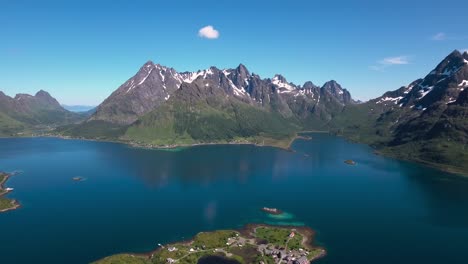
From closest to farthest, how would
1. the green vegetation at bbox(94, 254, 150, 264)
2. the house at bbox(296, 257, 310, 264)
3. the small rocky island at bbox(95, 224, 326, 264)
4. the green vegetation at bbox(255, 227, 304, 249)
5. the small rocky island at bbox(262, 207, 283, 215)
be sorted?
the house at bbox(296, 257, 310, 264), the green vegetation at bbox(94, 254, 150, 264), the small rocky island at bbox(95, 224, 326, 264), the green vegetation at bbox(255, 227, 304, 249), the small rocky island at bbox(262, 207, 283, 215)

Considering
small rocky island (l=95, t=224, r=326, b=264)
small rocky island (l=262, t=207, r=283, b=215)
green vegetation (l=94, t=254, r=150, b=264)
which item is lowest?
green vegetation (l=94, t=254, r=150, b=264)

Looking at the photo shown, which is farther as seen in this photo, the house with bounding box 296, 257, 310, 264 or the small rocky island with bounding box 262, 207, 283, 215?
the small rocky island with bounding box 262, 207, 283, 215

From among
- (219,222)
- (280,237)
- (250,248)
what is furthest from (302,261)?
(219,222)

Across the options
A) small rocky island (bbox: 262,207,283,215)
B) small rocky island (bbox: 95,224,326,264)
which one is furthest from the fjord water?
small rocky island (bbox: 95,224,326,264)

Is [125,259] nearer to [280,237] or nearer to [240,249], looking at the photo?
[240,249]

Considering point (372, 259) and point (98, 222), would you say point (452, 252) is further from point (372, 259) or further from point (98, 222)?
point (98, 222)

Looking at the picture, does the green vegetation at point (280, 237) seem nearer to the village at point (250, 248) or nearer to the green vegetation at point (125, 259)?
the village at point (250, 248)

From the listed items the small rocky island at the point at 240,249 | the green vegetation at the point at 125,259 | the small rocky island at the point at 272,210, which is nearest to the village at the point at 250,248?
the small rocky island at the point at 240,249

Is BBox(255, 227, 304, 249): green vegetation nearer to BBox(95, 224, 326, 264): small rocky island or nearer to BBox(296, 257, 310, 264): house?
BBox(95, 224, 326, 264): small rocky island

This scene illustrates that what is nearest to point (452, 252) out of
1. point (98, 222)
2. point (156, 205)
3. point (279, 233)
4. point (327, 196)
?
point (279, 233)
